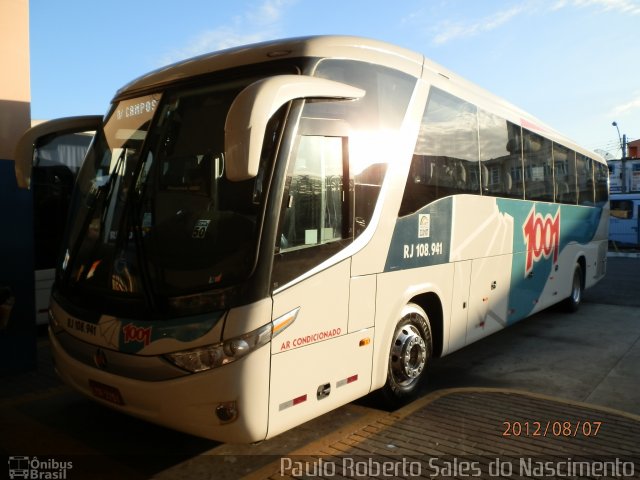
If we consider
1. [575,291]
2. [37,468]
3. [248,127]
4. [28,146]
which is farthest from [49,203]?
[575,291]

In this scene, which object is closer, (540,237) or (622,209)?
(540,237)

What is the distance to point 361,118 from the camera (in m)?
4.38

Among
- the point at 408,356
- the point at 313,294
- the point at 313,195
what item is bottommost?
the point at 408,356

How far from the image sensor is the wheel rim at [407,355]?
16.3ft

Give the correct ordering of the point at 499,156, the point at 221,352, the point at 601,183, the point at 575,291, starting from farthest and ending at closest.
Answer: the point at 601,183 → the point at 575,291 → the point at 499,156 → the point at 221,352

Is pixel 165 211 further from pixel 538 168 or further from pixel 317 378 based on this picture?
pixel 538 168

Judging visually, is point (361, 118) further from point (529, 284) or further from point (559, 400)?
point (529, 284)

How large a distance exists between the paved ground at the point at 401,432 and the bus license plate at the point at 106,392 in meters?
0.55

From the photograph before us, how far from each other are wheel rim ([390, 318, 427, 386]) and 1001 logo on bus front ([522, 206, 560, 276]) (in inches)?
132

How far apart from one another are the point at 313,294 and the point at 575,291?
8.35 metres

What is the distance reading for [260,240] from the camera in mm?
3500

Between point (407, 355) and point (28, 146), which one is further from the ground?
point (28, 146)

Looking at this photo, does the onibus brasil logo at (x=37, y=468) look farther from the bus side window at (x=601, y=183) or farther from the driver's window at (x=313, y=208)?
the bus side window at (x=601, y=183)

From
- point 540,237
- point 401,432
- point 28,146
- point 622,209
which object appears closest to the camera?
point 401,432
